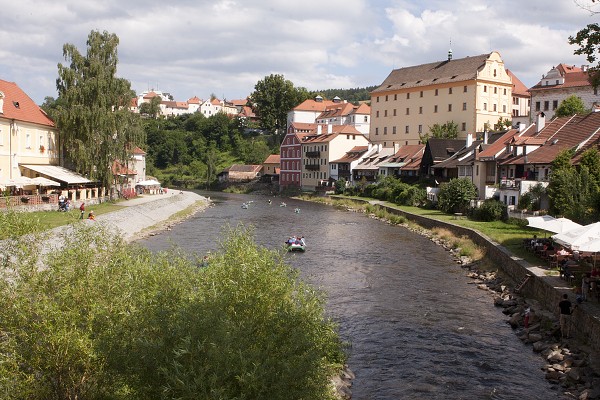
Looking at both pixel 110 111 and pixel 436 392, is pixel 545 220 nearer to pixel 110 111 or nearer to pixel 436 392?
pixel 436 392

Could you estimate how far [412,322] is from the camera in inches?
832

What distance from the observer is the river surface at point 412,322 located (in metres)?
15.7

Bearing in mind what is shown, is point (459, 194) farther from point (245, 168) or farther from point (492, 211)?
point (245, 168)

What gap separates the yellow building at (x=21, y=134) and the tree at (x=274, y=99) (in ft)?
264

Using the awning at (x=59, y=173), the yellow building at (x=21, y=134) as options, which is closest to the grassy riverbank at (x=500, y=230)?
the awning at (x=59, y=173)

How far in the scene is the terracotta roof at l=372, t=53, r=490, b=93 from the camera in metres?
77.8

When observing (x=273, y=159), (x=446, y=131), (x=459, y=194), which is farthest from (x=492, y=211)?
(x=273, y=159)

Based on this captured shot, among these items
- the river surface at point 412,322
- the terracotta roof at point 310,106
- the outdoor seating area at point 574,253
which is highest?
the terracotta roof at point 310,106

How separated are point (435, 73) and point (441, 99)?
5016 mm

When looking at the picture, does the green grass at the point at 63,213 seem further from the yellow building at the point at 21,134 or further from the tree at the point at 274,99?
the tree at the point at 274,99

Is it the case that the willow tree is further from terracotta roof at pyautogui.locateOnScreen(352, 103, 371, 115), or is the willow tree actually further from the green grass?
terracotta roof at pyautogui.locateOnScreen(352, 103, 371, 115)

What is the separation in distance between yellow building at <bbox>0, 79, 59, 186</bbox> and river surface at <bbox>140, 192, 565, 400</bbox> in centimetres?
1271

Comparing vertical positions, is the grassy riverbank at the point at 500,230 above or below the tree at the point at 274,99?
below

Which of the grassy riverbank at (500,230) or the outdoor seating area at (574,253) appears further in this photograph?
the grassy riverbank at (500,230)
